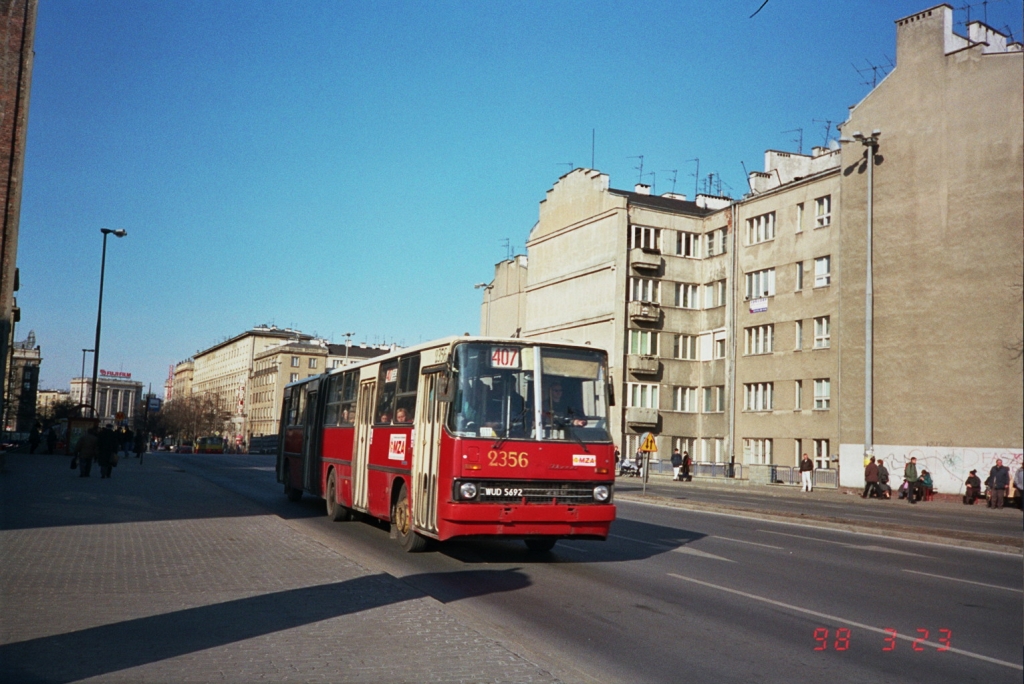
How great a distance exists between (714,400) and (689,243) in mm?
10940

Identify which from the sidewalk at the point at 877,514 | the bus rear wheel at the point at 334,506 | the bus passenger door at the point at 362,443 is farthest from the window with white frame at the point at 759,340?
the bus passenger door at the point at 362,443

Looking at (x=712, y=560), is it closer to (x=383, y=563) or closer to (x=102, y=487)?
(x=383, y=563)

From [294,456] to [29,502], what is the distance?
6081mm

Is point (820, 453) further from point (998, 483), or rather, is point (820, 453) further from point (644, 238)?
point (644, 238)

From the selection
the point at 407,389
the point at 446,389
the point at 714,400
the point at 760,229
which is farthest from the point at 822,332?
the point at 446,389

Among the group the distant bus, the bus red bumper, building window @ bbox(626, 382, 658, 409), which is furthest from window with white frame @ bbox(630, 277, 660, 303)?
the bus red bumper

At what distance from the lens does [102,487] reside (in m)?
25.5

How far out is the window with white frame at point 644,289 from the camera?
64312mm

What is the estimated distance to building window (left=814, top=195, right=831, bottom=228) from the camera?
51406mm

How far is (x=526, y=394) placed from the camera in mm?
12844

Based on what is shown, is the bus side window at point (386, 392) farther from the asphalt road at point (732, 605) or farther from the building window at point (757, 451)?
the building window at point (757, 451)

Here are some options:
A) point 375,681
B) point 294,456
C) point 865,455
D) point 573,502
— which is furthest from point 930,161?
point 375,681

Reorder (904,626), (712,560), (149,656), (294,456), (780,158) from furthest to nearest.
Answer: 1. (780,158)
2. (294,456)
3. (712,560)
4. (904,626)
5. (149,656)

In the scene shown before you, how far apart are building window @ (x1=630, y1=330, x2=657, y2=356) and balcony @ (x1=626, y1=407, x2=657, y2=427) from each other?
3929 millimetres
